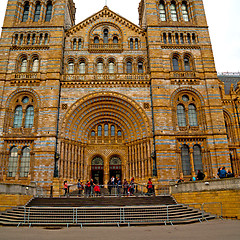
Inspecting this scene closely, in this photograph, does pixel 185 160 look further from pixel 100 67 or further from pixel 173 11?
pixel 173 11

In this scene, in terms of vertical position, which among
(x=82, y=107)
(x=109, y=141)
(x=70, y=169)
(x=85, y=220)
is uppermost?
(x=82, y=107)

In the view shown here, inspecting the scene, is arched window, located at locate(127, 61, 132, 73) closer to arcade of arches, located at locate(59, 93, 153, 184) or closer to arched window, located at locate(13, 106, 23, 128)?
arcade of arches, located at locate(59, 93, 153, 184)

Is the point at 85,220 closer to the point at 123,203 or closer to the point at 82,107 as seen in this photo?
the point at 123,203

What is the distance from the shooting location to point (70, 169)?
22.4 meters

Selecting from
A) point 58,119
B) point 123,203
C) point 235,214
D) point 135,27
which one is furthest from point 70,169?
point 135,27

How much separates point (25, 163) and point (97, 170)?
23.9 feet

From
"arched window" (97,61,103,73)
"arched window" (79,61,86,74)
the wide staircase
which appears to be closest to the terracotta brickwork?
"arched window" (97,61,103,73)

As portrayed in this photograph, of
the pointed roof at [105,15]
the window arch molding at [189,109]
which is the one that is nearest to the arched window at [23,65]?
the pointed roof at [105,15]

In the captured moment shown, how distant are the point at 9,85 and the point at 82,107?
800cm

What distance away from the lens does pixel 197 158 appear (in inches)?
875

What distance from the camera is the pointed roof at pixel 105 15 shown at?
89.0ft

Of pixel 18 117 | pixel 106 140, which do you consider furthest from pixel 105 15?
pixel 18 117

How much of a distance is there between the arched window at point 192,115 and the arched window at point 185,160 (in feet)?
8.76

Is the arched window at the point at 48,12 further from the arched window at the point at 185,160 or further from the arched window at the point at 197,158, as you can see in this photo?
the arched window at the point at 197,158
